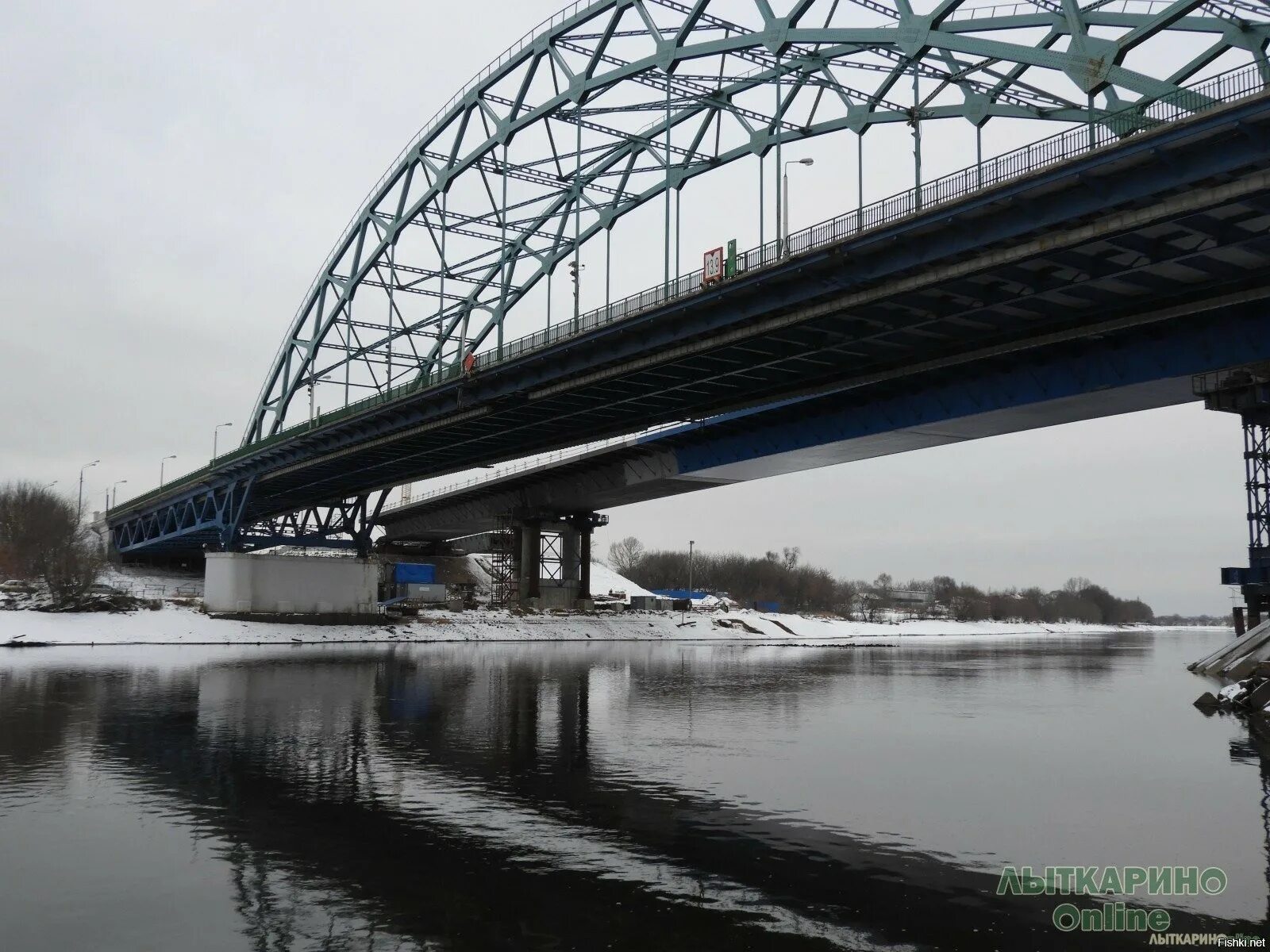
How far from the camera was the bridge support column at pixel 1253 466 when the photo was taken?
151 feet

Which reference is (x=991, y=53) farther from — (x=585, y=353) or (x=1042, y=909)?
(x=1042, y=909)

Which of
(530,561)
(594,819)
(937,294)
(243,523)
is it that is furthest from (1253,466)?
(243,523)

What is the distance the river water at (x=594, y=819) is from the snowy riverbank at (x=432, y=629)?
36.1 metres

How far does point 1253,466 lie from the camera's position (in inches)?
2067

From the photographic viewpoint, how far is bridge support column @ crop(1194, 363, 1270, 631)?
46031mm

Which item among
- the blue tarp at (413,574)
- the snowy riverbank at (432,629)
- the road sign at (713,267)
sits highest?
the road sign at (713,267)

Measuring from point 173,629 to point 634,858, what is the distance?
6654 centimetres

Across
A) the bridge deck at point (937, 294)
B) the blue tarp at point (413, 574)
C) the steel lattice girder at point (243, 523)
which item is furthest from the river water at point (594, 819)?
the blue tarp at point (413, 574)

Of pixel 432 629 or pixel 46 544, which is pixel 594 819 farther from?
pixel 46 544

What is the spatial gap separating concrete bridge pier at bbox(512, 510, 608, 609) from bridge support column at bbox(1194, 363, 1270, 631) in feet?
217

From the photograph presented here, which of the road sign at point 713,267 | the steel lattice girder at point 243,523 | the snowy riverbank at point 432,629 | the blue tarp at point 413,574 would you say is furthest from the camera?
the blue tarp at point 413,574

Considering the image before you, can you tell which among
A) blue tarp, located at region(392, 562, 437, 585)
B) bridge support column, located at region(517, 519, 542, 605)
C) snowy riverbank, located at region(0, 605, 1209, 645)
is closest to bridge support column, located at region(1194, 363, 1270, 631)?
snowy riverbank, located at region(0, 605, 1209, 645)

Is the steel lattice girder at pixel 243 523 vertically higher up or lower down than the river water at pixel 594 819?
higher up

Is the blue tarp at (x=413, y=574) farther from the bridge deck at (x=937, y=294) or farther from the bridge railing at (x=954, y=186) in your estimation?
the bridge railing at (x=954, y=186)
